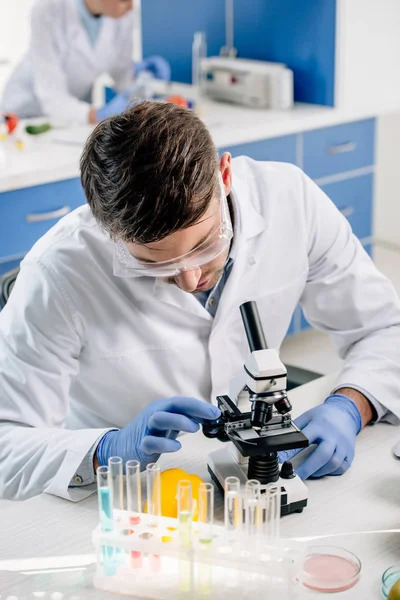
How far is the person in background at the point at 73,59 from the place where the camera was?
4051 millimetres

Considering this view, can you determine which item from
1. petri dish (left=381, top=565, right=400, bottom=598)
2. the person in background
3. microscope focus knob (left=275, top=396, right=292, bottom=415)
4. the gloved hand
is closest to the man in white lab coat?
microscope focus knob (left=275, top=396, right=292, bottom=415)

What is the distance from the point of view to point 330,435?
1477mm

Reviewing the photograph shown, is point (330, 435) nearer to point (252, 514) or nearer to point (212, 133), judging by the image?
point (252, 514)

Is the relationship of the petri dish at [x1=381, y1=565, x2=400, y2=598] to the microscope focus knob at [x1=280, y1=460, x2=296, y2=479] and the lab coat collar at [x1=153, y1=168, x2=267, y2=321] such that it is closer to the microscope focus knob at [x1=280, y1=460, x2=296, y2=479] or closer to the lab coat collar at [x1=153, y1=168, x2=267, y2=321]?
the microscope focus knob at [x1=280, y1=460, x2=296, y2=479]

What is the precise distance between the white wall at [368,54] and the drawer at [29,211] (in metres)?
1.35

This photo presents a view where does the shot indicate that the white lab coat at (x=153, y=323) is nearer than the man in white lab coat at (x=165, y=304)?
No

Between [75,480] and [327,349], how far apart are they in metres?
2.41

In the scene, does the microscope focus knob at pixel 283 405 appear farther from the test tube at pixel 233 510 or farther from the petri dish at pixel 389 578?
the petri dish at pixel 389 578

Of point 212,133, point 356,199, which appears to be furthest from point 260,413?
point 356,199

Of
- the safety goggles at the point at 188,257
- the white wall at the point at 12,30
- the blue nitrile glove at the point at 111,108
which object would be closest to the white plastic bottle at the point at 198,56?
the blue nitrile glove at the point at 111,108

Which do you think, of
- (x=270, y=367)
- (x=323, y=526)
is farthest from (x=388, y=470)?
(x=270, y=367)

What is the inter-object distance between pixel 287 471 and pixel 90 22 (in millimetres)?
3389

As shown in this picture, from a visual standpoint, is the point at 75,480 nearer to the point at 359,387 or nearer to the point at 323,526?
the point at 323,526

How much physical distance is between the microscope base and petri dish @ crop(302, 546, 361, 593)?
91mm
